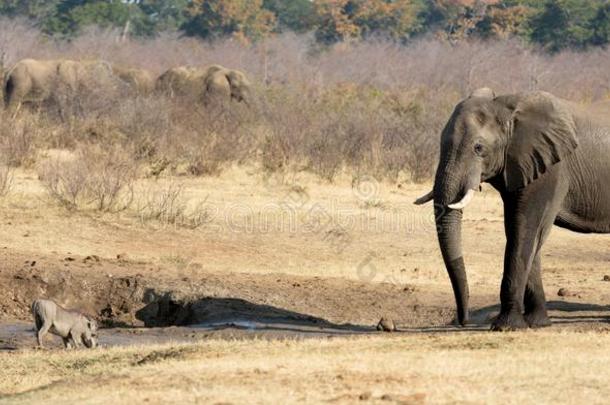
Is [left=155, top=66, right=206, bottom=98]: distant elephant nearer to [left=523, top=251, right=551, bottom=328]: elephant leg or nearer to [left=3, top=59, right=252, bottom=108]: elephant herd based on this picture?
[left=3, top=59, right=252, bottom=108]: elephant herd

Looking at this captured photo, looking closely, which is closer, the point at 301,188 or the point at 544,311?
the point at 544,311

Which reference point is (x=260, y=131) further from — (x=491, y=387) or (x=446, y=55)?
(x=446, y=55)

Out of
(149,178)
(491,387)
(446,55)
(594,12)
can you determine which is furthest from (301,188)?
(594,12)

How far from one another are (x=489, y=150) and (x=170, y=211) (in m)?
6.44

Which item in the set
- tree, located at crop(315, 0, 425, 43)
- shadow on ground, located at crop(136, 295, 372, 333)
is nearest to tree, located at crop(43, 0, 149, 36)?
tree, located at crop(315, 0, 425, 43)

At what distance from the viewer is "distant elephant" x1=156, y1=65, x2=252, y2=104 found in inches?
1320

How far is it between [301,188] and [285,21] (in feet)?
174

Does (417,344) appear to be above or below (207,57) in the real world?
above

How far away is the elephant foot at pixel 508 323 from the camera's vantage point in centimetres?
1134

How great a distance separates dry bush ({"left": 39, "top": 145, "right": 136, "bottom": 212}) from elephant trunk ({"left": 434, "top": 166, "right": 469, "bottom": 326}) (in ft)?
21.8

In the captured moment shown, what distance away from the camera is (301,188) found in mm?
20094

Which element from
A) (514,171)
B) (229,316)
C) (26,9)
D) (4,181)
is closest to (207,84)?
(4,181)

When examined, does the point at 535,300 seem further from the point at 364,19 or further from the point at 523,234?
the point at 364,19

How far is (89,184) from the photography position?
1731cm
